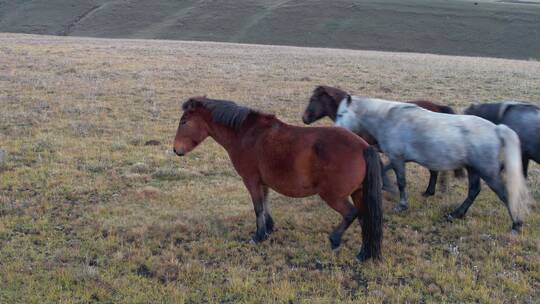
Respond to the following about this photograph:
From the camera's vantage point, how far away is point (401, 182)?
7.83 metres

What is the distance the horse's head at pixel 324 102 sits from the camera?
29.4 feet

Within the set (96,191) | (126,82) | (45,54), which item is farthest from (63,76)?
(96,191)

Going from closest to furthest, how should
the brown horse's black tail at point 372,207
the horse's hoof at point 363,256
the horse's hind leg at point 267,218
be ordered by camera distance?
the brown horse's black tail at point 372,207
the horse's hoof at point 363,256
the horse's hind leg at point 267,218

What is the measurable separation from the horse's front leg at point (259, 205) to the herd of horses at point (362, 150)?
0.01 m

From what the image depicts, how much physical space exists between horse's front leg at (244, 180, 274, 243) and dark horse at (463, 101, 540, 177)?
448cm

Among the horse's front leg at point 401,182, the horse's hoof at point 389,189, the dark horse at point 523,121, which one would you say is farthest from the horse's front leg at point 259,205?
the dark horse at point 523,121

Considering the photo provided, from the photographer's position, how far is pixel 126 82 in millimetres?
19641

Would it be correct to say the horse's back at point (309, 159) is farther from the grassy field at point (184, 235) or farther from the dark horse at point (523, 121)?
the dark horse at point (523, 121)

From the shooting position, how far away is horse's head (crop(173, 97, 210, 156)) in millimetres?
6996

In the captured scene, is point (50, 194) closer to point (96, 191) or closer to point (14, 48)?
point (96, 191)

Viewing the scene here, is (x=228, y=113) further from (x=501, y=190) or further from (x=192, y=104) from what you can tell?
(x=501, y=190)

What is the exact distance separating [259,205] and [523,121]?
473cm

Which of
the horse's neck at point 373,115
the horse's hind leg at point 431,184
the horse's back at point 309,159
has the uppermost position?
the horse's back at point 309,159

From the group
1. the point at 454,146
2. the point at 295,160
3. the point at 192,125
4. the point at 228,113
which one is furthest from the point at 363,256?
the point at 192,125
